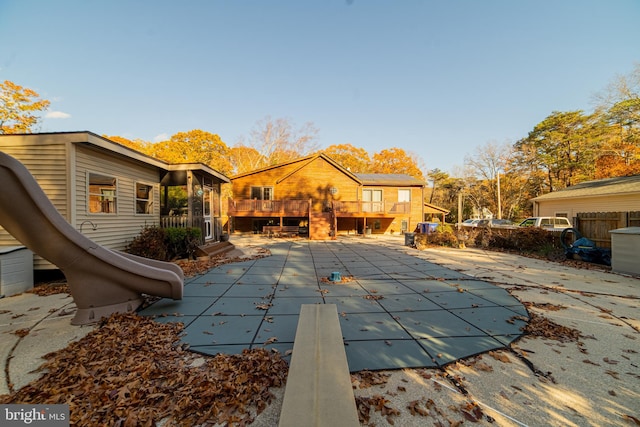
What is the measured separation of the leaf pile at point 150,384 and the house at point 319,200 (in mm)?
13496

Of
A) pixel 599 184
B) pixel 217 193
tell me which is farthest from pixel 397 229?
pixel 217 193

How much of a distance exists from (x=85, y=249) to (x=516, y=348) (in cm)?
621

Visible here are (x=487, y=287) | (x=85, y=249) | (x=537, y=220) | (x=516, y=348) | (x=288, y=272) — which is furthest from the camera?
(x=537, y=220)

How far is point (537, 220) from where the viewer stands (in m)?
15.2

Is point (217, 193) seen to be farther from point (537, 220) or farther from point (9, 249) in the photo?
point (537, 220)

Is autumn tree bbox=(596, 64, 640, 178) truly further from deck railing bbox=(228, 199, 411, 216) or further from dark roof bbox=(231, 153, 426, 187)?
deck railing bbox=(228, 199, 411, 216)

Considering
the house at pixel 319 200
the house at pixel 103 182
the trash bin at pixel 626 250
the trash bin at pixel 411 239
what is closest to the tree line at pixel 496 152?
the house at pixel 319 200

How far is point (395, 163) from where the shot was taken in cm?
3722

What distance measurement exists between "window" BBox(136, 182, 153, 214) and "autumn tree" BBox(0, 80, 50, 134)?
2011 centimetres

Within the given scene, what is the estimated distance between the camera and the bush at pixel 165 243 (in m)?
7.60

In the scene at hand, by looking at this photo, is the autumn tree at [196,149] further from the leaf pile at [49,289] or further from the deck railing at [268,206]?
the leaf pile at [49,289]

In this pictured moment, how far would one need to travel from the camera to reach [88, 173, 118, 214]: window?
22.7 ft

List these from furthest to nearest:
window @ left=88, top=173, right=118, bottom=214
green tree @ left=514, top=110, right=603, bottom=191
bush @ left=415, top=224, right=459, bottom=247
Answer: green tree @ left=514, top=110, right=603, bottom=191 → bush @ left=415, top=224, right=459, bottom=247 → window @ left=88, top=173, right=118, bottom=214

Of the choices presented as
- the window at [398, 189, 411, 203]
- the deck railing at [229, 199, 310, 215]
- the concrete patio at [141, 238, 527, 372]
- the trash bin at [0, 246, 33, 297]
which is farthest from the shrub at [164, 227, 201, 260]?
the window at [398, 189, 411, 203]
